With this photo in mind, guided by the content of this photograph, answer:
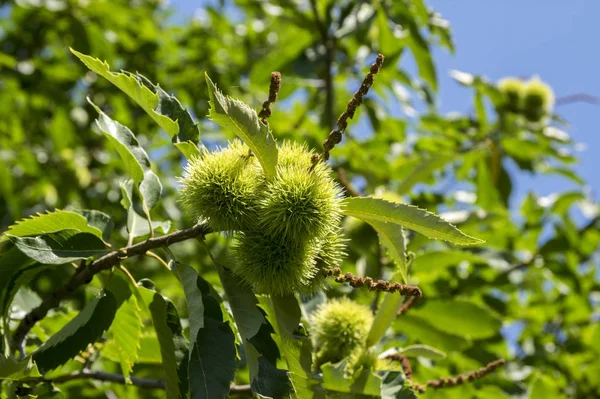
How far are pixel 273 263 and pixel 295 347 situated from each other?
0.20 meters

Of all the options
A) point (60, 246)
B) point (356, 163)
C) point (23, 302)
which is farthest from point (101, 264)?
point (356, 163)

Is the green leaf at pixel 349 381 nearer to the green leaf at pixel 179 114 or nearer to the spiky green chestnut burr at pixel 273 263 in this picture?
the spiky green chestnut burr at pixel 273 263

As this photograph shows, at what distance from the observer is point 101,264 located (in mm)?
1619

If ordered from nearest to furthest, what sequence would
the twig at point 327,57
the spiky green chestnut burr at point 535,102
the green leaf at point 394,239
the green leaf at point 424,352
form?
the green leaf at point 394,239, the green leaf at point 424,352, the twig at point 327,57, the spiky green chestnut burr at point 535,102

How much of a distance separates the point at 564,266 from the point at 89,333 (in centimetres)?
282

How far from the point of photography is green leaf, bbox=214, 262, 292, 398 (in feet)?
4.55

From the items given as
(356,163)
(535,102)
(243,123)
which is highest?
(535,102)

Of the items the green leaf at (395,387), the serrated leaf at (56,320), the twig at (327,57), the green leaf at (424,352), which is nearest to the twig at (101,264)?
the serrated leaf at (56,320)

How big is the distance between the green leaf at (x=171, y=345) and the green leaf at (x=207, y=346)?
17 cm

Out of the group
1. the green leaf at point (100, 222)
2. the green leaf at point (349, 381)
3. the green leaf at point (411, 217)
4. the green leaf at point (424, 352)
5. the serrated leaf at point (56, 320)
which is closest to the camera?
the green leaf at point (411, 217)

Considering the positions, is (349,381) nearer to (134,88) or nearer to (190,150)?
(190,150)

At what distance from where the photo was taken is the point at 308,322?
6.43ft

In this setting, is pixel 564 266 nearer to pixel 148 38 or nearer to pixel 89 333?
pixel 89 333

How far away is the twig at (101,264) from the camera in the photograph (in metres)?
1.54
